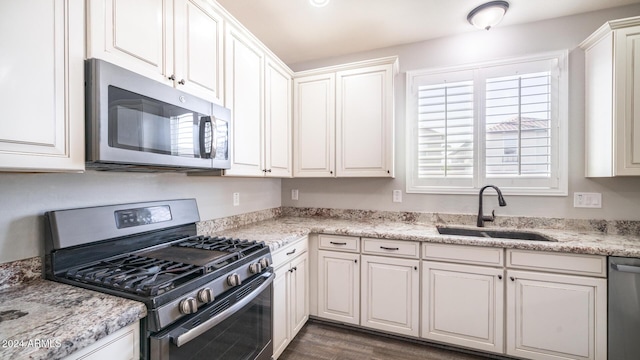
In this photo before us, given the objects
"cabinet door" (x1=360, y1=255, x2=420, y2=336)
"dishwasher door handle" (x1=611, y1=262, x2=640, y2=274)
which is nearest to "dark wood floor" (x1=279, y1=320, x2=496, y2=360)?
"cabinet door" (x1=360, y1=255, x2=420, y2=336)

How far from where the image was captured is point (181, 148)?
4.47 feet

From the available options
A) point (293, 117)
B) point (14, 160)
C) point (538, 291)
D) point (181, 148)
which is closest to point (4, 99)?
point (14, 160)

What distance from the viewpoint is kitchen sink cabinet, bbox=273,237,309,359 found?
5.94 feet

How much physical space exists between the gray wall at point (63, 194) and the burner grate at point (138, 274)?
0.22m

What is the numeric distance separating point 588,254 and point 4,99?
283 centimetres

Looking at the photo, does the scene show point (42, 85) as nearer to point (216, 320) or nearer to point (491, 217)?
point (216, 320)

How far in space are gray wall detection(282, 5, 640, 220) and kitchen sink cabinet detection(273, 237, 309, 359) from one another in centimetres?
87

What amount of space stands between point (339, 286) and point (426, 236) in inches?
32.8

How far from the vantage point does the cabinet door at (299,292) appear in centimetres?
204

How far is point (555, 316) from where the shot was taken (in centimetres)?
174

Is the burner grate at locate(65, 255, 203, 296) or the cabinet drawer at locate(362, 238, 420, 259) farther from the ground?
the burner grate at locate(65, 255, 203, 296)

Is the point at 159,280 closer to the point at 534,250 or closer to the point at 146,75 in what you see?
the point at 146,75

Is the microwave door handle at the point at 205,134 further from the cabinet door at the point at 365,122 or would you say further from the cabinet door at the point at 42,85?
the cabinet door at the point at 365,122

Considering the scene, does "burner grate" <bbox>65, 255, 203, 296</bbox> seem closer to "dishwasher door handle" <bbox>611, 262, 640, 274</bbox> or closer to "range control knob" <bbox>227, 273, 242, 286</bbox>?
"range control knob" <bbox>227, 273, 242, 286</bbox>
